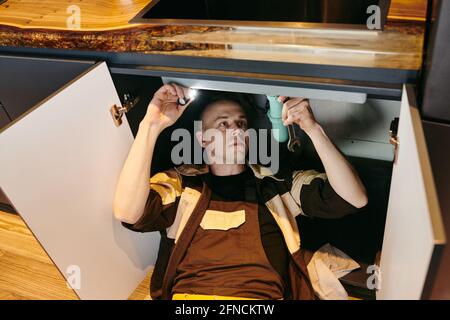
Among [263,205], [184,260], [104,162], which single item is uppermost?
[104,162]

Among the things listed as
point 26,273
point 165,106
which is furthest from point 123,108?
point 26,273

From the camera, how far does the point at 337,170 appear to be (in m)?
0.98

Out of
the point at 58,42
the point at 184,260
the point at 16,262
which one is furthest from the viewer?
the point at 16,262

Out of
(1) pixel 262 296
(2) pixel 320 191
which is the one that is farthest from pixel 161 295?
(2) pixel 320 191

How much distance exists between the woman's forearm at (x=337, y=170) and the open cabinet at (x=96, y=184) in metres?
0.11

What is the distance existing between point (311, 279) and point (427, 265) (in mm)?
684

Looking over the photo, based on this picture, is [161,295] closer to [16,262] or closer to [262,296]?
[262,296]

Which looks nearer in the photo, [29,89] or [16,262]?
[29,89]

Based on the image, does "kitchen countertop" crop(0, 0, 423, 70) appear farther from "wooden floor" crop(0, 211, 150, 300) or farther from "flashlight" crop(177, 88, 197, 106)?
"wooden floor" crop(0, 211, 150, 300)

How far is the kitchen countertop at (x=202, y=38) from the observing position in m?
0.76

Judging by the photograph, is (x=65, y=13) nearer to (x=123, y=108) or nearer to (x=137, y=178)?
(x=123, y=108)

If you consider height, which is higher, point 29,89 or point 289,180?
point 29,89

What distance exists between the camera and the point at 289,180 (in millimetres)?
1182

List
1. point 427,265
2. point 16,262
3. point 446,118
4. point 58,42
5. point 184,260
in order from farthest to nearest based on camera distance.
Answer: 1. point 16,262
2. point 184,260
3. point 58,42
4. point 446,118
5. point 427,265
